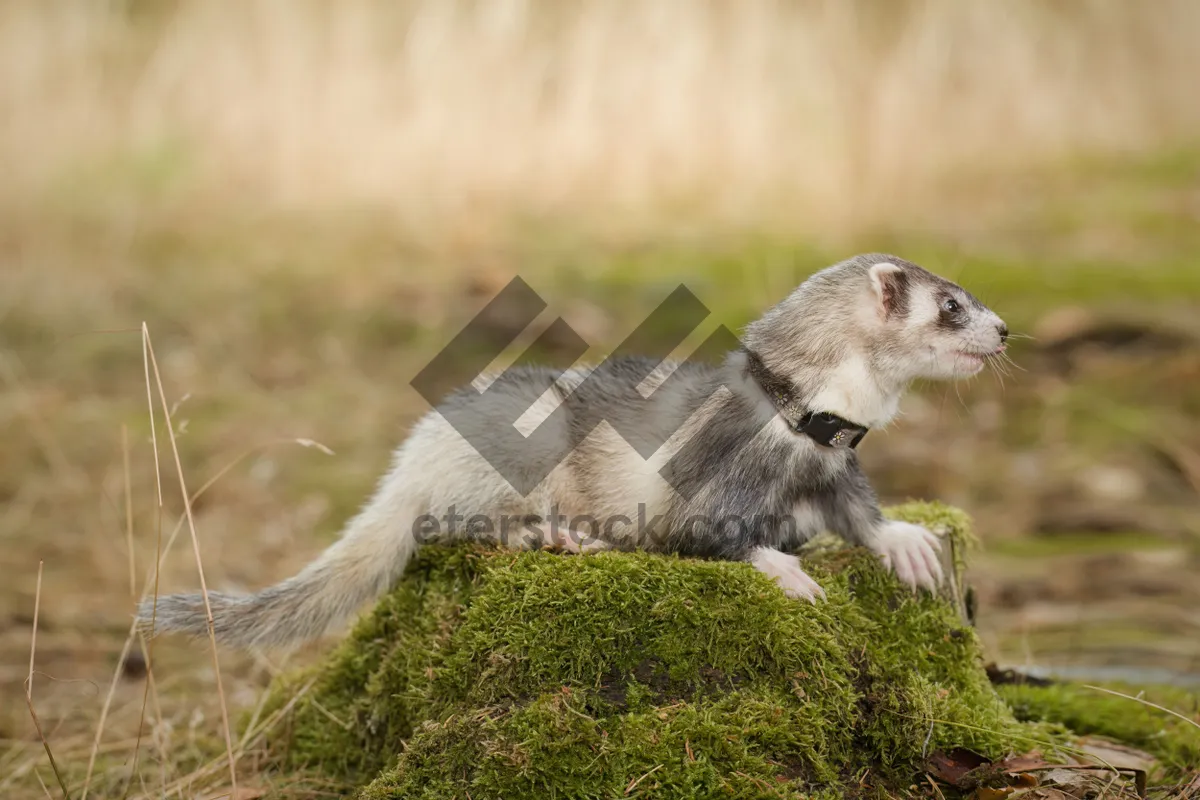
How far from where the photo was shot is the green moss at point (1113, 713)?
3574 millimetres

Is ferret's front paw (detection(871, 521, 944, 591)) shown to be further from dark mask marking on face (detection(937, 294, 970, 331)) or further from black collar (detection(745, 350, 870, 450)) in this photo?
dark mask marking on face (detection(937, 294, 970, 331))

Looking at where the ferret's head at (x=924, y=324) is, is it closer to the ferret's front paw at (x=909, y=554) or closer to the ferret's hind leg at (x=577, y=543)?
the ferret's front paw at (x=909, y=554)

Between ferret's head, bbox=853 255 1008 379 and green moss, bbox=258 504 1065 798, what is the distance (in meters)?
0.67

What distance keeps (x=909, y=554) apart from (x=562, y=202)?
6.61 meters

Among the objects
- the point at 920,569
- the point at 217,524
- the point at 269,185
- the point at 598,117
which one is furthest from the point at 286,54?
the point at 920,569

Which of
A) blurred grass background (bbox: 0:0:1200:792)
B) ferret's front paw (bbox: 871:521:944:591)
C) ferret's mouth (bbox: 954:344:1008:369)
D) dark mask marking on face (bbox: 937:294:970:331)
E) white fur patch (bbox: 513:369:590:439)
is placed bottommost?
ferret's front paw (bbox: 871:521:944:591)

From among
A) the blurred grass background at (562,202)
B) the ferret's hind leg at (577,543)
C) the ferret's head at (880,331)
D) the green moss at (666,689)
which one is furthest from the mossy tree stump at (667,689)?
the blurred grass background at (562,202)

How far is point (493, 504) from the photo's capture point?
335 centimetres

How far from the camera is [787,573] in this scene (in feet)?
9.68

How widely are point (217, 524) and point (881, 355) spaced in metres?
4.44

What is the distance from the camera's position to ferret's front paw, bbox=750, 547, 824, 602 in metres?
2.91

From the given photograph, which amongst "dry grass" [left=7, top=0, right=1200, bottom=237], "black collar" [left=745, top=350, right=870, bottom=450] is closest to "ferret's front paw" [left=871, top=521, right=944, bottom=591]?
"black collar" [left=745, top=350, right=870, bottom=450]

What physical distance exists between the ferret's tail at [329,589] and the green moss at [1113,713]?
7.05ft

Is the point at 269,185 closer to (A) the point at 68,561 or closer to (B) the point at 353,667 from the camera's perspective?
(A) the point at 68,561
